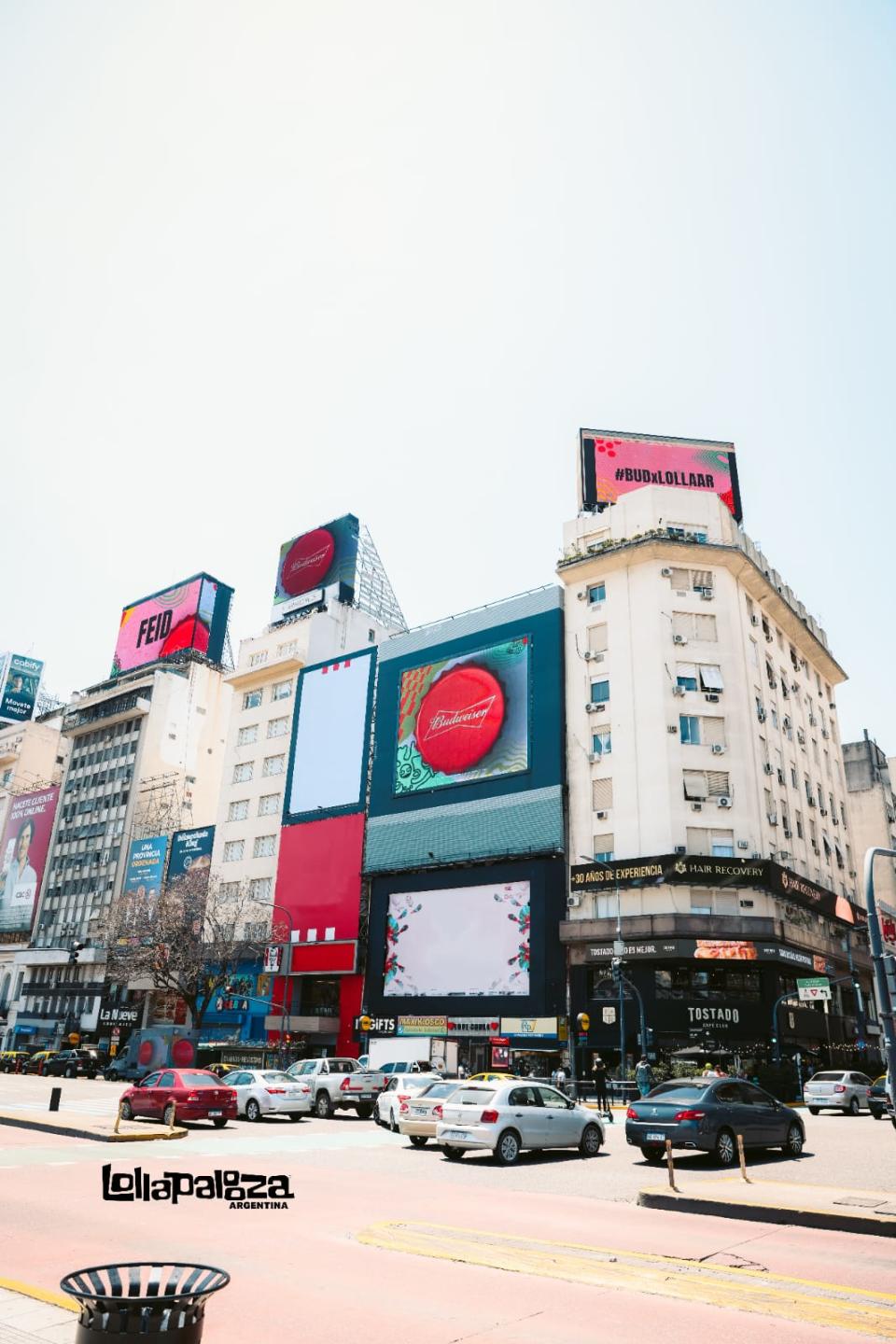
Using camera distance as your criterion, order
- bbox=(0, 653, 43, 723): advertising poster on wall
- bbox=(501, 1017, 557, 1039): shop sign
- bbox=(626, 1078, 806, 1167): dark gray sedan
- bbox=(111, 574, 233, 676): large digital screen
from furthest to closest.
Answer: bbox=(0, 653, 43, 723): advertising poster on wall
bbox=(111, 574, 233, 676): large digital screen
bbox=(501, 1017, 557, 1039): shop sign
bbox=(626, 1078, 806, 1167): dark gray sedan

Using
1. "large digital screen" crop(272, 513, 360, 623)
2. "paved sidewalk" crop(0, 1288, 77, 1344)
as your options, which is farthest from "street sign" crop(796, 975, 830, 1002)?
"large digital screen" crop(272, 513, 360, 623)

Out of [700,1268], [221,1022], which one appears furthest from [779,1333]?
[221,1022]

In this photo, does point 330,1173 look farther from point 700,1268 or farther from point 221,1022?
point 221,1022

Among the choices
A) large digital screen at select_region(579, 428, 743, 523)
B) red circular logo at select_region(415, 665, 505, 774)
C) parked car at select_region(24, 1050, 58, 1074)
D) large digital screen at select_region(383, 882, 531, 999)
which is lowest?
parked car at select_region(24, 1050, 58, 1074)

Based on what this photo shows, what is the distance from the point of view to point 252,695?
254ft

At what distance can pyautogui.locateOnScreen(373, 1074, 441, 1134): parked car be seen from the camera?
2462 cm

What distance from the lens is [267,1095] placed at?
26.0 metres

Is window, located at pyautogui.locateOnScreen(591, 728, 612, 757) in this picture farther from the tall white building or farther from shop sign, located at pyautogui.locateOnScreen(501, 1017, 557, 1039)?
shop sign, located at pyautogui.locateOnScreen(501, 1017, 557, 1039)

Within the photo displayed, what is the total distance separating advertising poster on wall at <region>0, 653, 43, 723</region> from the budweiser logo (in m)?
69.4

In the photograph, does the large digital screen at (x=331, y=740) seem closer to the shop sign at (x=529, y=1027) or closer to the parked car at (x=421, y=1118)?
the shop sign at (x=529, y=1027)

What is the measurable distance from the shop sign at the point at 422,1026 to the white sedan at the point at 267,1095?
26.9 metres

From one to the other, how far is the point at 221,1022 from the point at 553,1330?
6480 cm

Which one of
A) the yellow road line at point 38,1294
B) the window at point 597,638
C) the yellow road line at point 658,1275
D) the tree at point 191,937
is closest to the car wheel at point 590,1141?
the yellow road line at point 658,1275

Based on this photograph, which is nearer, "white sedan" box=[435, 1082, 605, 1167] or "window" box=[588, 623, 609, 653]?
"white sedan" box=[435, 1082, 605, 1167]
